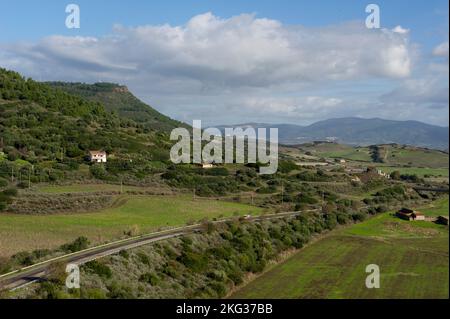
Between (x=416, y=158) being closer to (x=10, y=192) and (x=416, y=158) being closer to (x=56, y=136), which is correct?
(x=56, y=136)

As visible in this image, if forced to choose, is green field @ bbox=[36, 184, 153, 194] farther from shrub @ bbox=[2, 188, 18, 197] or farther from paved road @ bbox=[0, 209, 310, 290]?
paved road @ bbox=[0, 209, 310, 290]

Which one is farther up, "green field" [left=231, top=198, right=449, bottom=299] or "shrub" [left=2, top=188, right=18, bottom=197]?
"shrub" [left=2, top=188, right=18, bottom=197]

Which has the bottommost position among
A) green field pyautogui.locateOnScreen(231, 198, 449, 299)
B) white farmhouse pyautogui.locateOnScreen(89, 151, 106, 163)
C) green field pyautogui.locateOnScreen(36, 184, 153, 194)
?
green field pyautogui.locateOnScreen(231, 198, 449, 299)

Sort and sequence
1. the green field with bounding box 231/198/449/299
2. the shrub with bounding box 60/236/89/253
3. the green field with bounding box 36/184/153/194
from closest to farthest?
the green field with bounding box 231/198/449/299
the shrub with bounding box 60/236/89/253
the green field with bounding box 36/184/153/194

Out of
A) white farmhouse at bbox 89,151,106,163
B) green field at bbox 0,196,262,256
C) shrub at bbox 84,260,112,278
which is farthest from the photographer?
white farmhouse at bbox 89,151,106,163

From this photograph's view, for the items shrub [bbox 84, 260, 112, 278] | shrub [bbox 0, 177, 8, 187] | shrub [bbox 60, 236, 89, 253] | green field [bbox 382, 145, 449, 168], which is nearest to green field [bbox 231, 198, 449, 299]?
shrub [bbox 84, 260, 112, 278]

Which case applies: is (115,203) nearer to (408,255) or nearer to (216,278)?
(216,278)
